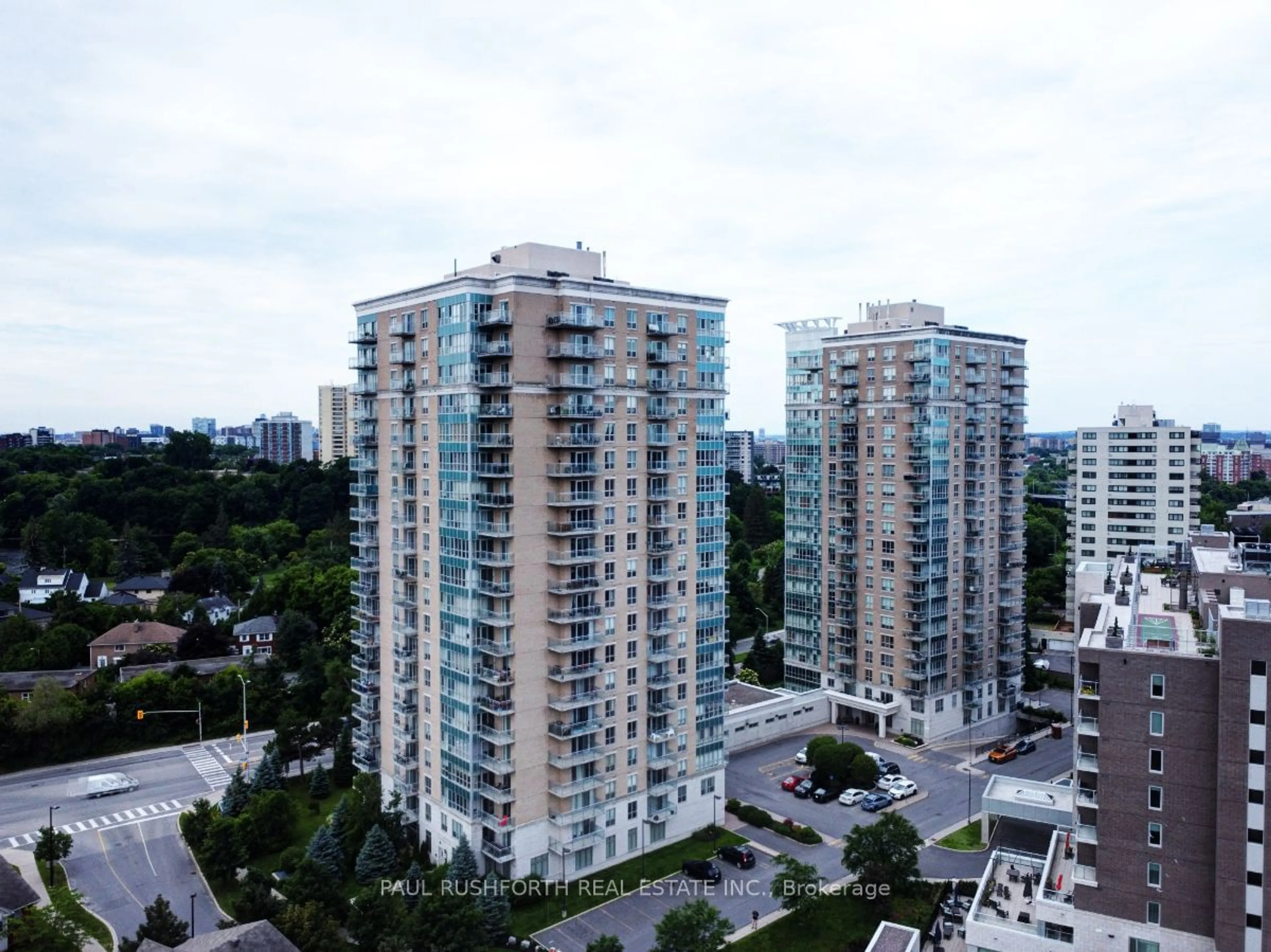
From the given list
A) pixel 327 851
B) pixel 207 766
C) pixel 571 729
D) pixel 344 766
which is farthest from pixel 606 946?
pixel 207 766

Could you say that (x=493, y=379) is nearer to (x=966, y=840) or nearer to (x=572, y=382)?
(x=572, y=382)

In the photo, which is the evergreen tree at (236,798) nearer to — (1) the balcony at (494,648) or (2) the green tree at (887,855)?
(1) the balcony at (494,648)

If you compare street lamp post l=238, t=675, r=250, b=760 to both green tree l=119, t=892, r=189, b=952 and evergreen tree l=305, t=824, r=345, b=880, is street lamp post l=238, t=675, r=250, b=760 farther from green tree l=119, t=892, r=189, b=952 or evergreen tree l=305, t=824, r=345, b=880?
green tree l=119, t=892, r=189, b=952

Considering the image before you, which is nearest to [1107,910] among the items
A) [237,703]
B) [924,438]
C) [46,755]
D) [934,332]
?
[924,438]

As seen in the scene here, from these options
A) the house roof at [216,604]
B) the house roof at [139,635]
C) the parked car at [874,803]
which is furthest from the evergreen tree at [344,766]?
the house roof at [216,604]

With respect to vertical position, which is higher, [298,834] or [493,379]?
[493,379]

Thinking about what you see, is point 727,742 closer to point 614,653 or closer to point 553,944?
point 614,653

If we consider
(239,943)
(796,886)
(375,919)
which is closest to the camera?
(239,943)

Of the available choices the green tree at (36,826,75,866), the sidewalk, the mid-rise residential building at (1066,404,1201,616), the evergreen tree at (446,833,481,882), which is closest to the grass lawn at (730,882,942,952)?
the evergreen tree at (446,833,481,882)
